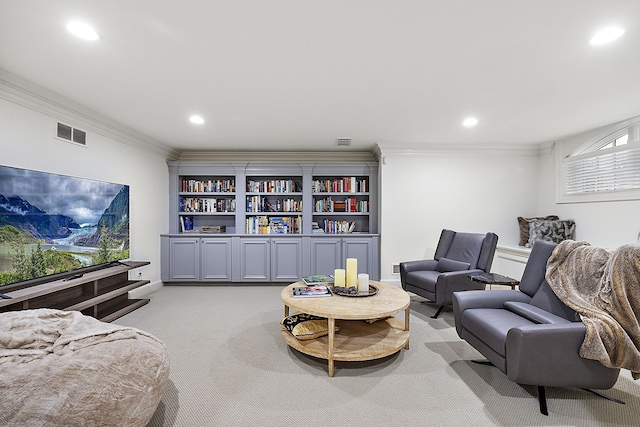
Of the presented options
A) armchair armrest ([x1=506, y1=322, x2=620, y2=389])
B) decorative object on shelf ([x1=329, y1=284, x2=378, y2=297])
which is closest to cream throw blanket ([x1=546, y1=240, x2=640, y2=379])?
armchair armrest ([x1=506, y1=322, x2=620, y2=389])

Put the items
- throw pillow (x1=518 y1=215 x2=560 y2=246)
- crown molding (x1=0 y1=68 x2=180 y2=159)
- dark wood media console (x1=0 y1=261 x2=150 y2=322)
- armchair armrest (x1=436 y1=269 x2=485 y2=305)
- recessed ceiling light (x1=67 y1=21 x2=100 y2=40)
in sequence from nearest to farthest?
1. recessed ceiling light (x1=67 y1=21 x2=100 y2=40)
2. dark wood media console (x1=0 y1=261 x2=150 y2=322)
3. crown molding (x1=0 y1=68 x2=180 y2=159)
4. armchair armrest (x1=436 y1=269 x2=485 y2=305)
5. throw pillow (x1=518 y1=215 x2=560 y2=246)

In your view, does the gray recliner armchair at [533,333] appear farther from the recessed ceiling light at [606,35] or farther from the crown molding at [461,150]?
the crown molding at [461,150]

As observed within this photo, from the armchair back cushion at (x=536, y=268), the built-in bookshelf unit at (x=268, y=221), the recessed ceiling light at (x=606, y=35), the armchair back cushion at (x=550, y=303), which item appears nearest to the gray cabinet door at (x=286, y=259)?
the built-in bookshelf unit at (x=268, y=221)

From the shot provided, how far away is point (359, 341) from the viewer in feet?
7.92

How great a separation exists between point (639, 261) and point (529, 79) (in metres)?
1.54

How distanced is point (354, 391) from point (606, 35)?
8.98 feet

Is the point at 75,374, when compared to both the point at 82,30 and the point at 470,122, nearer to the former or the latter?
the point at 82,30

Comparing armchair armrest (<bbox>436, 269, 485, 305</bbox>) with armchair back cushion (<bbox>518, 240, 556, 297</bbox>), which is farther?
armchair armrest (<bbox>436, 269, 485, 305</bbox>)

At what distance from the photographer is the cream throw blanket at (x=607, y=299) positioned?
5.44 feet

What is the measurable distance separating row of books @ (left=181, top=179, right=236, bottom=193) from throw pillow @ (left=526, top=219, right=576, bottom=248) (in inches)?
187

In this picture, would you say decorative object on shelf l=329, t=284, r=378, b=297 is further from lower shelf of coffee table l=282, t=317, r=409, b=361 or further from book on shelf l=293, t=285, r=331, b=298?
lower shelf of coffee table l=282, t=317, r=409, b=361

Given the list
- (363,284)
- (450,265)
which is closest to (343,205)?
(450,265)

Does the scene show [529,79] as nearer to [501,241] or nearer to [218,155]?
[501,241]

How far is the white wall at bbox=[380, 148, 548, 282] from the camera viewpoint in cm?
480
